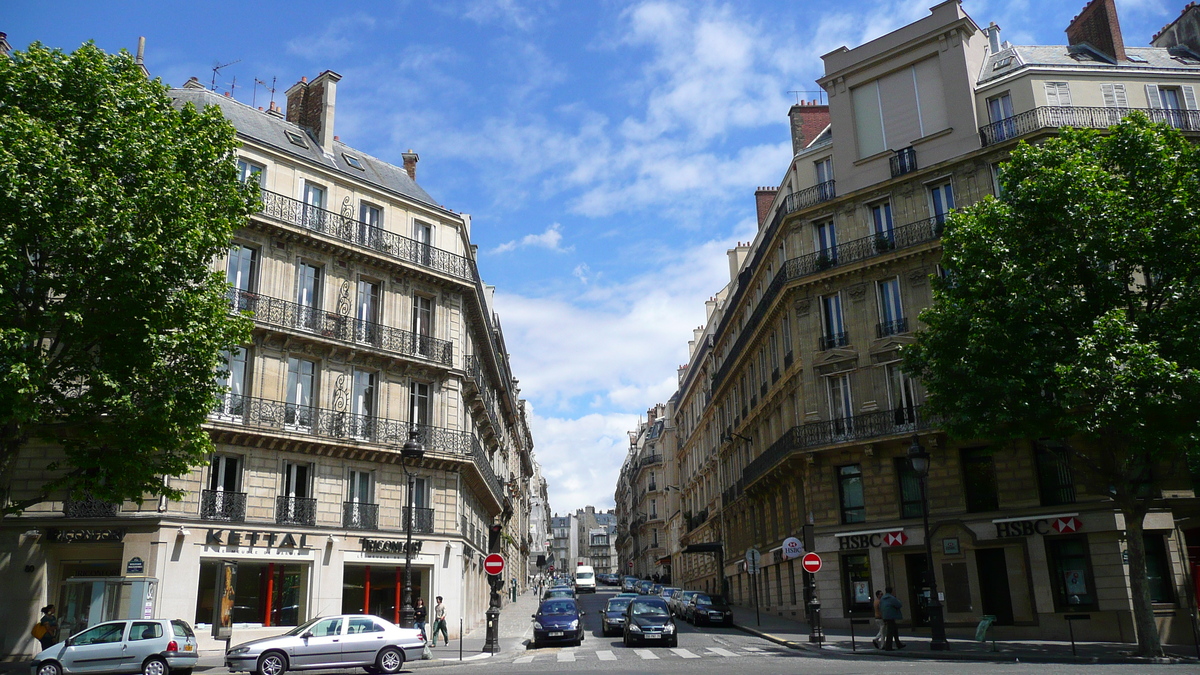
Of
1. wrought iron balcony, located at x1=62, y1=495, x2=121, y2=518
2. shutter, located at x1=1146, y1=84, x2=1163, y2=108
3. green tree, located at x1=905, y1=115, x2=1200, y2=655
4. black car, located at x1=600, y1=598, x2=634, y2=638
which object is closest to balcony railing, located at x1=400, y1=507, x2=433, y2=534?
black car, located at x1=600, y1=598, x2=634, y2=638

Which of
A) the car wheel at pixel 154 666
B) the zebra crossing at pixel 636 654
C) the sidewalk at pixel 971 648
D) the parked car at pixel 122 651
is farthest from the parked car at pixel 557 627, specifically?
the car wheel at pixel 154 666

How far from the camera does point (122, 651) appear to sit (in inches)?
656

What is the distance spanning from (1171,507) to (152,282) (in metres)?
Result: 26.3

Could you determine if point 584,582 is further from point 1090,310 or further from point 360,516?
point 1090,310

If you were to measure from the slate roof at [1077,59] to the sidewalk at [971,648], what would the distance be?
59.4 feet

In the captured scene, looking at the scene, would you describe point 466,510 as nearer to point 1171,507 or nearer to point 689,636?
point 689,636

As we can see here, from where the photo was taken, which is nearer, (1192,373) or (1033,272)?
(1192,373)

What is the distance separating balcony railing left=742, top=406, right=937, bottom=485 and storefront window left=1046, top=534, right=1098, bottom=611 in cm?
492

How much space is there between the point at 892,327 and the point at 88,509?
24.4 metres

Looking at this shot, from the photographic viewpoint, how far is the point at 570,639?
968 inches

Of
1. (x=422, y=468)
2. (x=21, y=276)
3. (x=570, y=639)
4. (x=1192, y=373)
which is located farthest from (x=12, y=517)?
A: (x=1192, y=373)

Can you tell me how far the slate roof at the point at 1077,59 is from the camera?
95.6ft

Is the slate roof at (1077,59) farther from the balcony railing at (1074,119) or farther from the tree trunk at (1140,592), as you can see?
the tree trunk at (1140,592)

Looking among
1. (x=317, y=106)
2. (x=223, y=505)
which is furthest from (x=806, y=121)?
(x=223, y=505)
